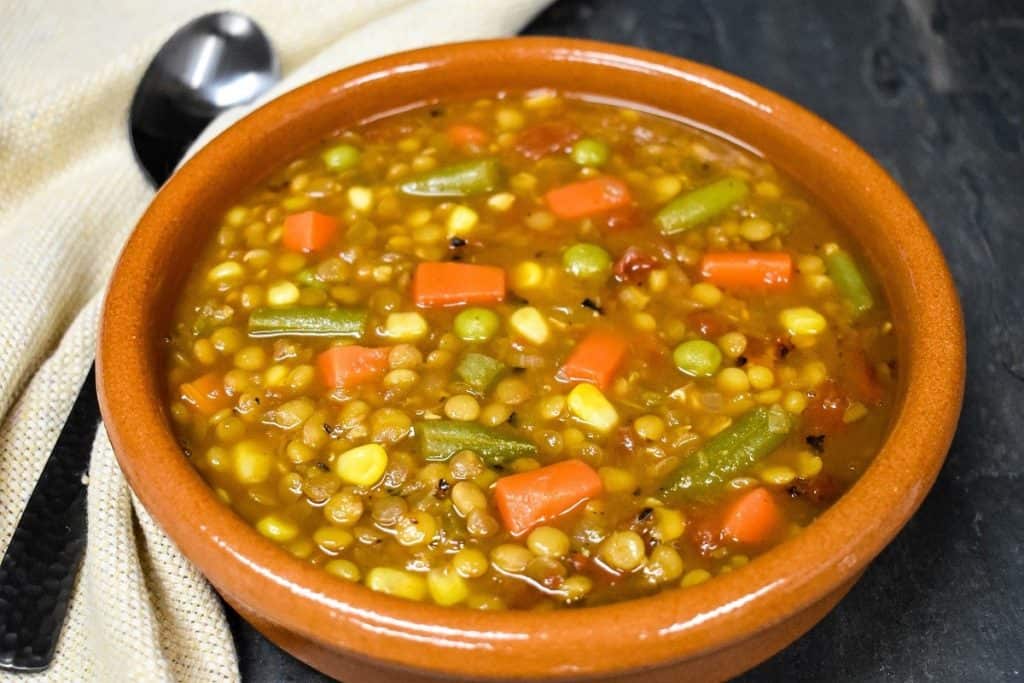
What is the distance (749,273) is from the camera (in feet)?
9.86

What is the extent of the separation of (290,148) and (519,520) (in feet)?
4.59

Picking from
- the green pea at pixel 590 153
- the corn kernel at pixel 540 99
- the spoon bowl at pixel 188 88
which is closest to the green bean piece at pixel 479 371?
the green pea at pixel 590 153

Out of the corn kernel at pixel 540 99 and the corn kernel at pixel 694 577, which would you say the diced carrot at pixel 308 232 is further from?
the corn kernel at pixel 694 577

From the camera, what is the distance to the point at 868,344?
289 cm

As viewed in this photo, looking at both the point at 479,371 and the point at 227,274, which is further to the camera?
the point at 227,274

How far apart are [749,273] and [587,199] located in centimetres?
48

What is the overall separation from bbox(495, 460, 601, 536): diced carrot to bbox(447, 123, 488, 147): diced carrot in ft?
3.94

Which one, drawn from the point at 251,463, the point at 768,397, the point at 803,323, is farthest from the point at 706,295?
the point at 251,463

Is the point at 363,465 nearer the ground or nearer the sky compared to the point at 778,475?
nearer the sky

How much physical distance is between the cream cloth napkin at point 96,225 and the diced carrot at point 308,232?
1.87ft

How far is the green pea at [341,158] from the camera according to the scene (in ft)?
10.9

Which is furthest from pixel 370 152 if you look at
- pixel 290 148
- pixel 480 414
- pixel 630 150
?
pixel 480 414

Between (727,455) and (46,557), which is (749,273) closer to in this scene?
(727,455)

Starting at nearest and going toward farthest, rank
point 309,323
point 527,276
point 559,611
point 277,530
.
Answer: point 559,611 → point 277,530 → point 309,323 → point 527,276
